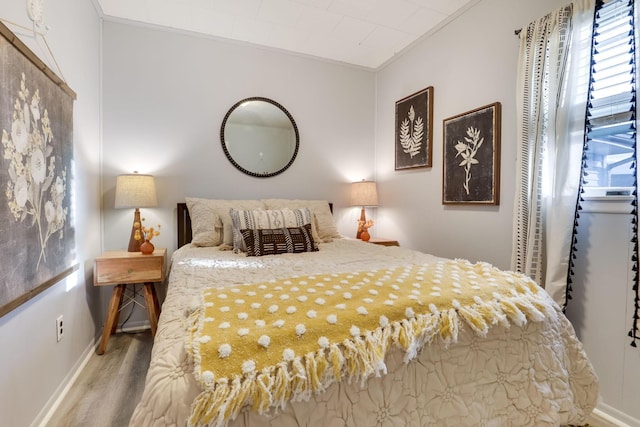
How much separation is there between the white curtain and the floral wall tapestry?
8.33 feet

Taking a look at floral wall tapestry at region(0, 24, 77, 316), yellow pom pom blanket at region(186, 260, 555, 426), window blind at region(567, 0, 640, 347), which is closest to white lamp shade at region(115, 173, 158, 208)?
floral wall tapestry at region(0, 24, 77, 316)

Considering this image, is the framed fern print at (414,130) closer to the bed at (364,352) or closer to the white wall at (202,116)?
the white wall at (202,116)

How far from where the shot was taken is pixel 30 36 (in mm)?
1369

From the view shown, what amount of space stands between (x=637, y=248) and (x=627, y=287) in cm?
22

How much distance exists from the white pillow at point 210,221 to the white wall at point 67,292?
0.72 m

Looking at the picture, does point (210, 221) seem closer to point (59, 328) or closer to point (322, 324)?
point (59, 328)

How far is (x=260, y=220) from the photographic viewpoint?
2346 millimetres

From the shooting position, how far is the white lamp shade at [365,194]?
10.6ft

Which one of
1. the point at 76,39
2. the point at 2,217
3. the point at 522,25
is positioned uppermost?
the point at 522,25

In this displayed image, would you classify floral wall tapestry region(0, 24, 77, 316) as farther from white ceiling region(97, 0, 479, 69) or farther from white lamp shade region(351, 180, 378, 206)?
white lamp shade region(351, 180, 378, 206)

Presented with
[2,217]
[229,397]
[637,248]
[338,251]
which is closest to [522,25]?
[637,248]

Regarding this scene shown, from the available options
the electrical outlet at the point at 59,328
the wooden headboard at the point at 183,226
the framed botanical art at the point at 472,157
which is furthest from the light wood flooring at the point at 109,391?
the framed botanical art at the point at 472,157

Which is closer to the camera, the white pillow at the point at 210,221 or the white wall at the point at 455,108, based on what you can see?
the white wall at the point at 455,108

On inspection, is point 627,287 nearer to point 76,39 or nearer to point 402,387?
point 402,387
